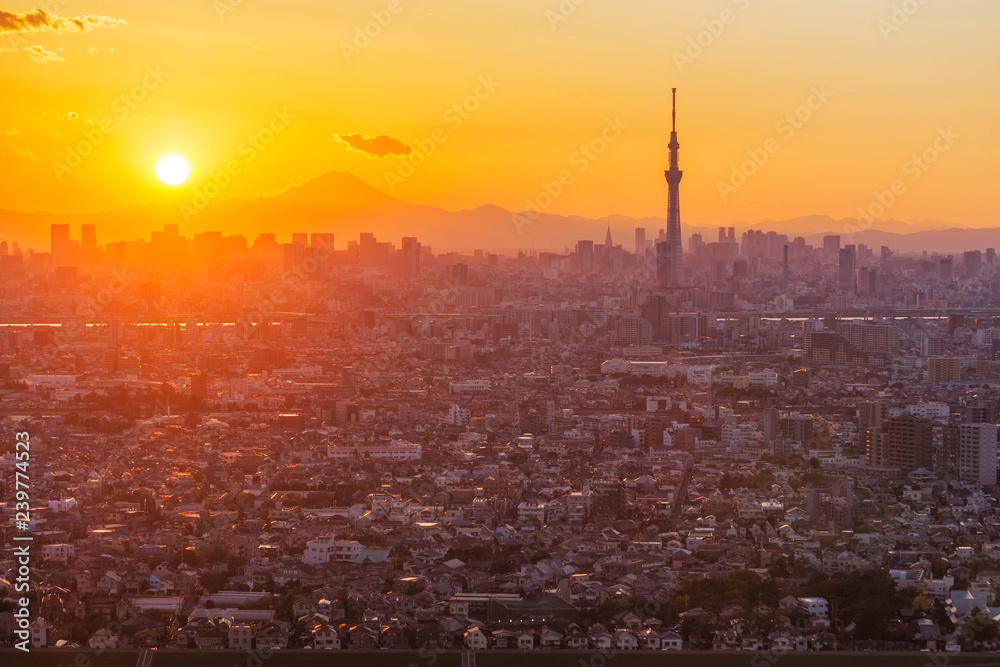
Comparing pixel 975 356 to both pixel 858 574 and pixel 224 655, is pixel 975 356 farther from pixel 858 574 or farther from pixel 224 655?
pixel 224 655

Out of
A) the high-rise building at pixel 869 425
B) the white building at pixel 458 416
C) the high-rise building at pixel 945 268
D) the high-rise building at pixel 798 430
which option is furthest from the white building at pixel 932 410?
the high-rise building at pixel 945 268

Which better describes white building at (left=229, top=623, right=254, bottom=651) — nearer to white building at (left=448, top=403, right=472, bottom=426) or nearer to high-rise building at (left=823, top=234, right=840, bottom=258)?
white building at (left=448, top=403, right=472, bottom=426)

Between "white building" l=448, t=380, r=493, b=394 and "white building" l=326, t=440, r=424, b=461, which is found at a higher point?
"white building" l=448, t=380, r=493, b=394

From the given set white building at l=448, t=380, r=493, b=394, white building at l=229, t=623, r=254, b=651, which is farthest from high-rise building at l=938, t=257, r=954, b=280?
white building at l=229, t=623, r=254, b=651

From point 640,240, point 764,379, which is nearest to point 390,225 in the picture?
point 640,240

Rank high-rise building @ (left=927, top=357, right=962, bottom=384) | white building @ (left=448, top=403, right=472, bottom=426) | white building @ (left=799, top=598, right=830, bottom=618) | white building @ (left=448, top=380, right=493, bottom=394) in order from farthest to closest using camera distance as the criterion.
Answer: high-rise building @ (left=927, top=357, right=962, bottom=384) < white building @ (left=448, top=380, right=493, bottom=394) < white building @ (left=448, top=403, right=472, bottom=426) < white building @ (left=799, top=598, right=830, bottom=618)

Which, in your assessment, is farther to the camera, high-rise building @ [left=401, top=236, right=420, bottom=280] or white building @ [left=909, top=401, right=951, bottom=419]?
high-rise building @ [left=401, top=236, right=420, bottom=280]

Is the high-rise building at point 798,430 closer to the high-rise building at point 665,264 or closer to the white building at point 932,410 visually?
the white building at point 932,410
